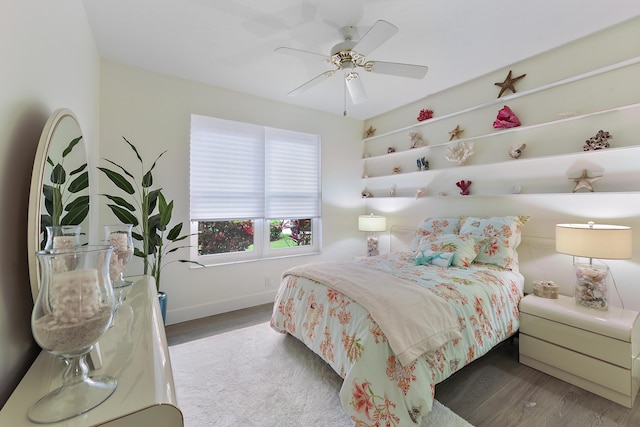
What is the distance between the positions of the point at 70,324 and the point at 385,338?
1.36m

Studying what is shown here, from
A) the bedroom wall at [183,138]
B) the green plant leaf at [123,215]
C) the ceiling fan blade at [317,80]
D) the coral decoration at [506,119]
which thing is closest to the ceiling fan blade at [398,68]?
the ceiling fan blade at [317,80]

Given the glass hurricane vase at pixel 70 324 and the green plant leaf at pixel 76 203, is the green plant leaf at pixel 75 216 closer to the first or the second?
the green plant leaf at pixel 76 203

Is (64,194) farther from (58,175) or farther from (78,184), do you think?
(78,184)

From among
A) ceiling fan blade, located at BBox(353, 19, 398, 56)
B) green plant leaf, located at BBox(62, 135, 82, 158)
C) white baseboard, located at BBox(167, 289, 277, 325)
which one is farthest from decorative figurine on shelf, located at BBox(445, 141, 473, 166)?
green plant leaf, located at BBox(62, 135, 82, 158)

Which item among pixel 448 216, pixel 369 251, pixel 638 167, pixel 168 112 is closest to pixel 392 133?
pixel 448 216

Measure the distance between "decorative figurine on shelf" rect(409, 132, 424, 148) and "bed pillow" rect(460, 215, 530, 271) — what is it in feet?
4.54

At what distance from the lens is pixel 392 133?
405cm

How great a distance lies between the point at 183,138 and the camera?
3.04 meters

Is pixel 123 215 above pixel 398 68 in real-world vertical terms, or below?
below

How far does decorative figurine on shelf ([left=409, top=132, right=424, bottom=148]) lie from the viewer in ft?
12.1

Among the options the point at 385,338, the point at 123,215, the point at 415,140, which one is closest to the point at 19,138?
the point at 123,215

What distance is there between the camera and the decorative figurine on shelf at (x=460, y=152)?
3.16 meters

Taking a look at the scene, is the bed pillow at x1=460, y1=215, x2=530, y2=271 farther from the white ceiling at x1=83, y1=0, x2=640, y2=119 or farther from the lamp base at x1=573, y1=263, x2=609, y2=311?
the white ceiling at x1=83, y1=0, x2=640, y2=119

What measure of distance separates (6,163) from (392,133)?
393cm
